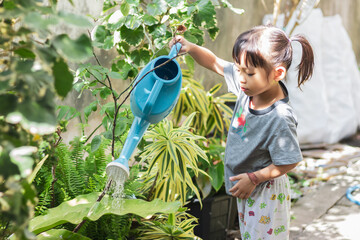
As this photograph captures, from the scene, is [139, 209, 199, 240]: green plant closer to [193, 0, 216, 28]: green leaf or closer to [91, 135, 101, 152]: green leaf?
[91, 135, 101, 152]: green leaf

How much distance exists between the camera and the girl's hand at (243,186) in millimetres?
1707

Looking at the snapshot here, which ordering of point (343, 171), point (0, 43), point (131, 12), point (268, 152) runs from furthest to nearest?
point (343, 171), point (131, 12), point (268, 152), point (0, 43)

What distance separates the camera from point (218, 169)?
97.0 inches

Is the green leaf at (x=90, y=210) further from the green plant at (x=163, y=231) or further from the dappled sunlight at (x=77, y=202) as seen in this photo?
the green plant at (x=163, y=231)

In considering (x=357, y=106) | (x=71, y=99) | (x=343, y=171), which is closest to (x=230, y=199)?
(x=71, y=99)

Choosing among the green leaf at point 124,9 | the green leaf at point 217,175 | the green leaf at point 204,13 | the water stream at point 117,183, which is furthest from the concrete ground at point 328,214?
the green leaf at point 124,9

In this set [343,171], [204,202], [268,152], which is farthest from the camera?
[343,171]

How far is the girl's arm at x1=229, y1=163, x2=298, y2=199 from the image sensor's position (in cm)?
167

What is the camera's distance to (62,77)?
23.7 inches

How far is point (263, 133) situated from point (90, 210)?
27.8 inches

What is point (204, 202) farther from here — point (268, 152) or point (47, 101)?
point (47, 101)

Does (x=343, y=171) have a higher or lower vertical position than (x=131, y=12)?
lower

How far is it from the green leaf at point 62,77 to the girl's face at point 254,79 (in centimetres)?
114

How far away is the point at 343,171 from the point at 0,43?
146 inches
